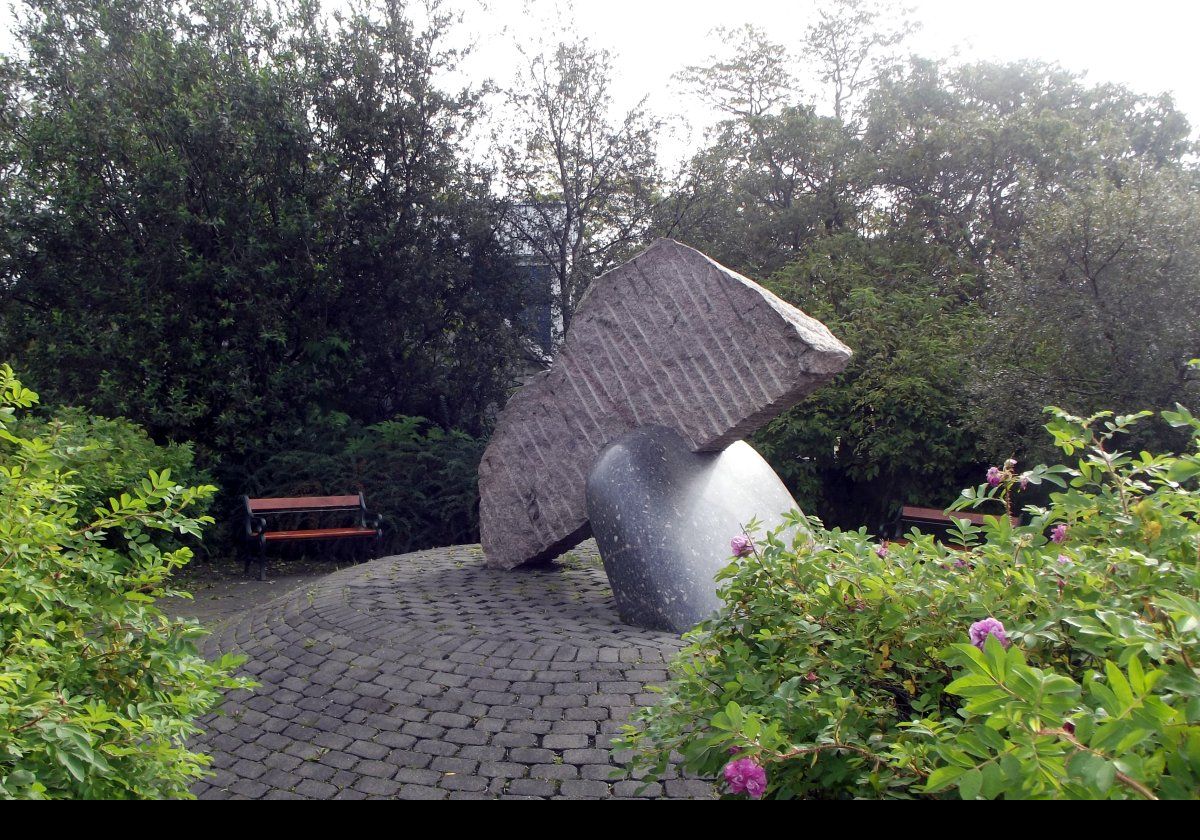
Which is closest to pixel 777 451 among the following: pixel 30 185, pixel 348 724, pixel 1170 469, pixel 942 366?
pixel 942 366

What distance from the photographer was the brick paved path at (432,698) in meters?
3.61

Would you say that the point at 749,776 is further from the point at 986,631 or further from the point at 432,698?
the point at 432,698

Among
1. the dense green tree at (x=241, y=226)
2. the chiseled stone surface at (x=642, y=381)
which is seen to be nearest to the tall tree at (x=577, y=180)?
the dense green tree at (x=241, y=226)

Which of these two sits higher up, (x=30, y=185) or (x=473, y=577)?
(x=30, y=185)

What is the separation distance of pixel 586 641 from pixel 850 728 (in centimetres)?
299

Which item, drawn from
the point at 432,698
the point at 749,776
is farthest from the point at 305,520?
the point at 749,776

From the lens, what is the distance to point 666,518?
5160 millimetres

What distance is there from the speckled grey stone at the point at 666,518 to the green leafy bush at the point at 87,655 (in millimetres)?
2843

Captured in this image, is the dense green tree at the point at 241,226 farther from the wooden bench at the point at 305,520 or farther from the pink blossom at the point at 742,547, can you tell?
the pink blossom at the point at 742,547

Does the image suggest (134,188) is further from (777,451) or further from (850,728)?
(850,728)

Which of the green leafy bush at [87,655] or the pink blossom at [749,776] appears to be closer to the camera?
the pink blossom at [749,776]

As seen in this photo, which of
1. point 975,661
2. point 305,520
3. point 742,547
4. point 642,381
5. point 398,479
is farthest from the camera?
point 398,479

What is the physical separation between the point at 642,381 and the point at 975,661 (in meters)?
4.83

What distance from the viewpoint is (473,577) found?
21.1ft
